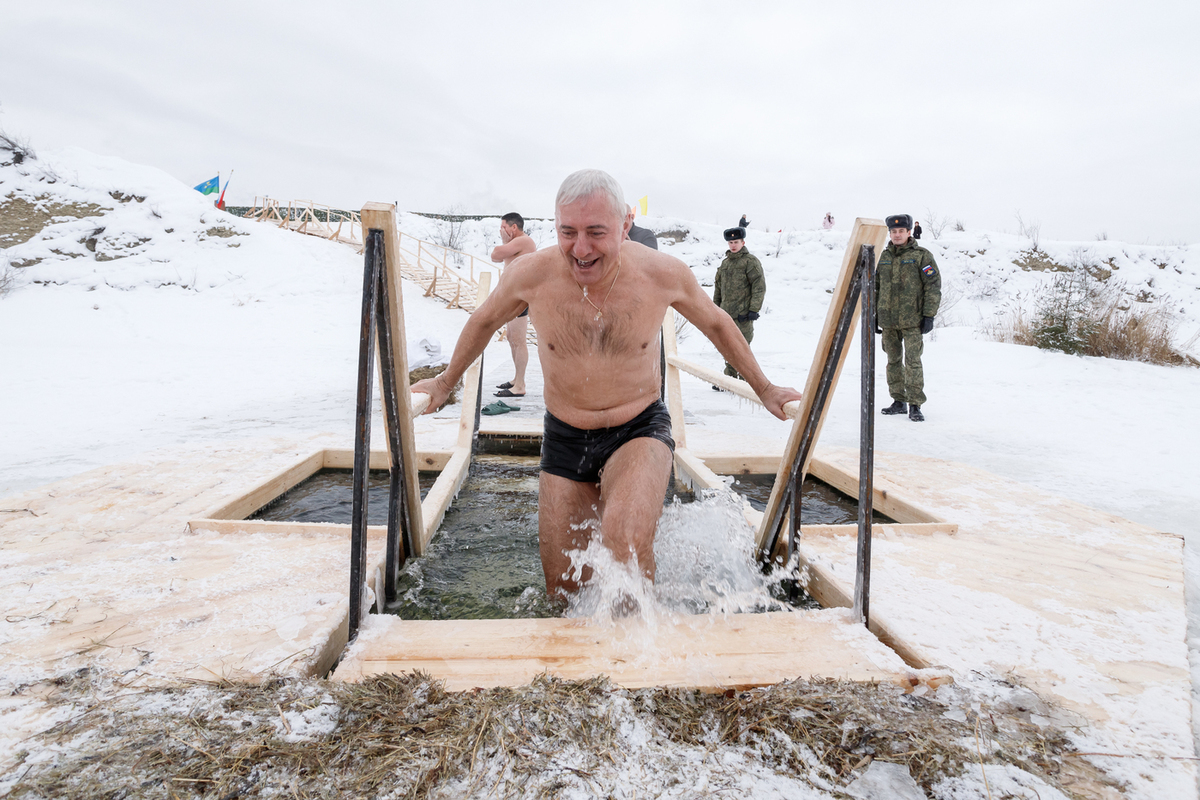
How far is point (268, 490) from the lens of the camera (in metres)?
3.34

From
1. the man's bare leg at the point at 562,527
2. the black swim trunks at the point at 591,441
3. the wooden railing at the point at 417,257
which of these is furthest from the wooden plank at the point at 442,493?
the wooden railing at the point at 417,257

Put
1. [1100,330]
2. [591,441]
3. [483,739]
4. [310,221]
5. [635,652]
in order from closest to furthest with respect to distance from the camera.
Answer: [483,739] → [635,652] → [591,441] → [1100,330] → [310,221]

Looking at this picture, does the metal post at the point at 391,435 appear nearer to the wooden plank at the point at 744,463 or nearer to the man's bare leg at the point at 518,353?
the wooden plank at the point at 744,463

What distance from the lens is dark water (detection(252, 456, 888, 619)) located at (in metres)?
2.50

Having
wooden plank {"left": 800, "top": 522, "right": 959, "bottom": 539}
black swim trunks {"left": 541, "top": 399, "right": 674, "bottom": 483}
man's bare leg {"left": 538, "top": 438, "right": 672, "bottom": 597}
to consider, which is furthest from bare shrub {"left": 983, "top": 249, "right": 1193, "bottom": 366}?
man's bare leg {"left": 538, "top": 438, "right": 672, "bottom": 597}

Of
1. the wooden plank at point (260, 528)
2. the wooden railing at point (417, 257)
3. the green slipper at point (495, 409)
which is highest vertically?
the wooden railing at point (417, 257)

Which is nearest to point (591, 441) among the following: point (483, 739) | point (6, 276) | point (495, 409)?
point (483, 739)

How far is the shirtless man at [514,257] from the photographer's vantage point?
19.9ft

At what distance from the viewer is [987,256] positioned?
21.9 m

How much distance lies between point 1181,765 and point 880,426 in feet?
15.7

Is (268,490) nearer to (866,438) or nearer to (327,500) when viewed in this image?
(327,500)

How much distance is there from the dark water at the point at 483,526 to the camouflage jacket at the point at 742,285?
3815 millimetres

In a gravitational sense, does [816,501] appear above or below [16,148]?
below

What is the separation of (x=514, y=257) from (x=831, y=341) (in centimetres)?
468
